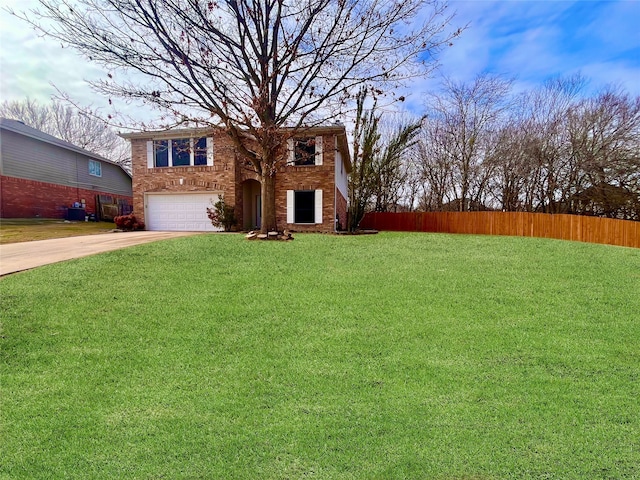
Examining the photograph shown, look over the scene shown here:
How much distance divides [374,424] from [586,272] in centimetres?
659

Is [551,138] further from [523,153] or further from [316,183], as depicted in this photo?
[316,183]

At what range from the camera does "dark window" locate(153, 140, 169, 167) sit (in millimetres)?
15562

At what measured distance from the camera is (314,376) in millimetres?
3066

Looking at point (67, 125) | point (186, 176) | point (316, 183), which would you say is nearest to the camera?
point (316, 183)

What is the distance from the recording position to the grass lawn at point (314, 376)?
2.15 meters

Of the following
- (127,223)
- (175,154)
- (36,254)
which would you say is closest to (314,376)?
(36,254)

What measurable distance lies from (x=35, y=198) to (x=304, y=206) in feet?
49.3

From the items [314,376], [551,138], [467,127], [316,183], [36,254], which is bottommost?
[314,376]

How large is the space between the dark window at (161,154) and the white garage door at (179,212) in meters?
1.51

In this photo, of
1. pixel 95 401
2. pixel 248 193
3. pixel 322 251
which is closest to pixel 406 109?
pixel 248 193

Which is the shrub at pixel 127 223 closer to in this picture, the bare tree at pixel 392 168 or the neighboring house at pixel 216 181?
the neighboring house at pixel 216 181

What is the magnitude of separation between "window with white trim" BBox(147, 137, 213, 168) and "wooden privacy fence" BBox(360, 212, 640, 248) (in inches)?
414

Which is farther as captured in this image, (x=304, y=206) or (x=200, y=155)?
(x=200, y=155)

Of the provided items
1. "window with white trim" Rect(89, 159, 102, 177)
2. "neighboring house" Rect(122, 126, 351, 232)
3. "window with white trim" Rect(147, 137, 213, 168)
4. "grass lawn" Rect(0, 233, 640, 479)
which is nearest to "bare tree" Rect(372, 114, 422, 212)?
"neighboring house" Rect(122, 126, 351, 232)
